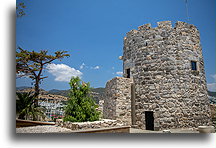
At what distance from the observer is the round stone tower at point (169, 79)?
574 cm

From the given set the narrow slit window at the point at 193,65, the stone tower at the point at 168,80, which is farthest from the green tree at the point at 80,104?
the narrow slit window at the point at 193,65

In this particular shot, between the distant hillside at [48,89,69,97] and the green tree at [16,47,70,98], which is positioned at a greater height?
the green tree at [16,47,70,98]

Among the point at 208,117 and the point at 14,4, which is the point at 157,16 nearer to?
the point at 14,4

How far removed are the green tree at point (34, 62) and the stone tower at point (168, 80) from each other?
3.10m

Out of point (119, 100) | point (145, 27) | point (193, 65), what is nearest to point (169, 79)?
point (193, 65)

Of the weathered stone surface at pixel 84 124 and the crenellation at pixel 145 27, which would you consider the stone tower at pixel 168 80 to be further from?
the weathered stone surface at pixel 84 124

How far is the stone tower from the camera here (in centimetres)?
575

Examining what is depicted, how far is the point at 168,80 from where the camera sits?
5898mm

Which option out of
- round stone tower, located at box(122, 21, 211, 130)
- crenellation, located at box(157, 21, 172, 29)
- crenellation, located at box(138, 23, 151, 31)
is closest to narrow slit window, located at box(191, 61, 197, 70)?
round stone tower, located at box(122, 21, 211, 130)

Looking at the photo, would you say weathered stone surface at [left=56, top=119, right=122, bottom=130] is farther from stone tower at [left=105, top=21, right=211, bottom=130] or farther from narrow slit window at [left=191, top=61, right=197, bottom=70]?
narrow slit window at [left=191, top=61, right=197, bottom=70]

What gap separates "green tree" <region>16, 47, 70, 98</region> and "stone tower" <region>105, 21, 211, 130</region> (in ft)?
10.2

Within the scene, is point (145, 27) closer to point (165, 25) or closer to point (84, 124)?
point (165, 25)

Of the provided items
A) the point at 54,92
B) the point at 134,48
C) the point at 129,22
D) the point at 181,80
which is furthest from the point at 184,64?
the point at 54,92

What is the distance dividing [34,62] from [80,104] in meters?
1.59
